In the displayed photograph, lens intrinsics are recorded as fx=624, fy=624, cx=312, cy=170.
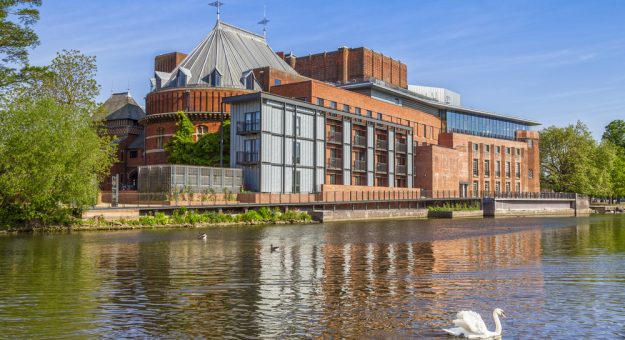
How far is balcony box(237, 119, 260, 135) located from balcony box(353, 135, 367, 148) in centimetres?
1678

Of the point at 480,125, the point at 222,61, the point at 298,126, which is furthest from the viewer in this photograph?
the point at 480,125

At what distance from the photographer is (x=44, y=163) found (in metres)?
38.2

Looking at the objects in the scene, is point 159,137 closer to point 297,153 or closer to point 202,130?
point 202,130

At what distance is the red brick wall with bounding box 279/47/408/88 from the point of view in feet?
343

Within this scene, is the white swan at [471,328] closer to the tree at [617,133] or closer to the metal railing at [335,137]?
the metal railing at [335,137]

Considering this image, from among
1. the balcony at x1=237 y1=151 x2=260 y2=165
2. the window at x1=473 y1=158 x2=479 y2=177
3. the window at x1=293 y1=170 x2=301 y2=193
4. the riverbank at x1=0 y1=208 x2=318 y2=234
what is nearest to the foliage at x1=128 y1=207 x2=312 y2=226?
the riverbank at x1=0 y1=208 x2=318 y2=234

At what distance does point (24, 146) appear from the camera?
124 feet

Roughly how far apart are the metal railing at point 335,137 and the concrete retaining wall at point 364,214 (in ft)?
31.0

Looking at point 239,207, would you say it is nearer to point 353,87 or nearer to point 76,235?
point 76,235

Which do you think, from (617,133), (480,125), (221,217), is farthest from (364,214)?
(617,133)

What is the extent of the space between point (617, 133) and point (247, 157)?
96666mm

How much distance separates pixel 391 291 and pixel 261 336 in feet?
19.0

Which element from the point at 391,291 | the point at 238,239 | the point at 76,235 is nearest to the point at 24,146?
the point at 76,235

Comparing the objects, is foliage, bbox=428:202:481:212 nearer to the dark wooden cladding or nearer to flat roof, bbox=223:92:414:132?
flat roof, bbox=223:92:414:132
